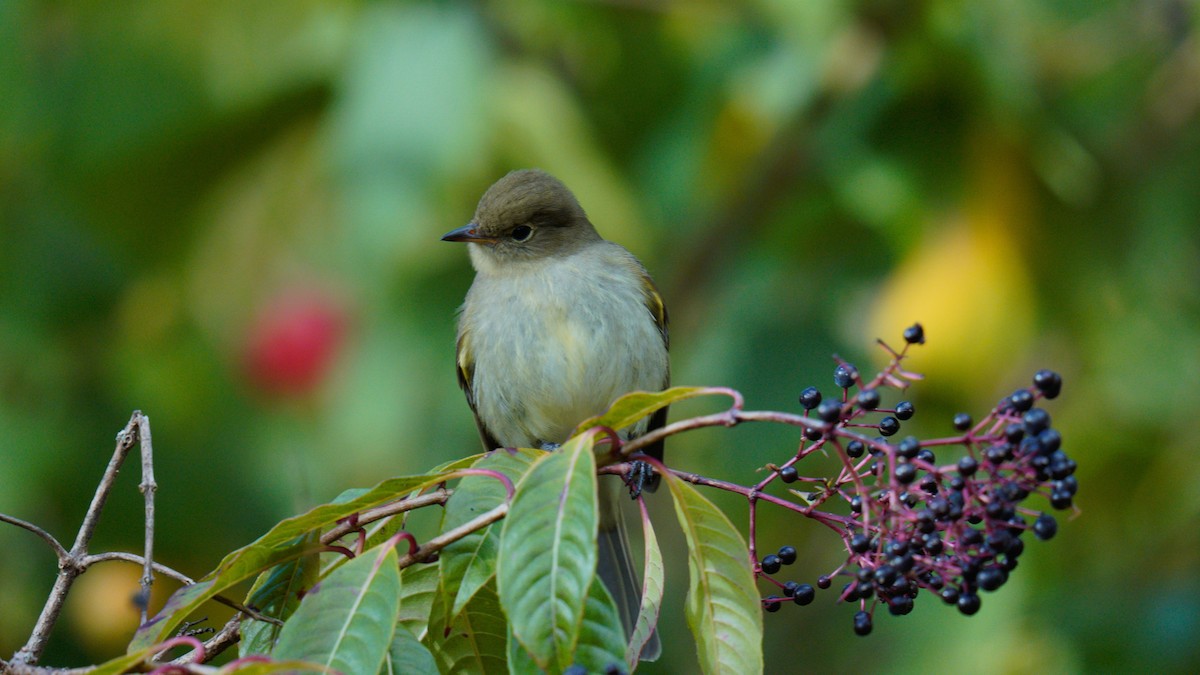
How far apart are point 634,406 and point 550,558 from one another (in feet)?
1.13

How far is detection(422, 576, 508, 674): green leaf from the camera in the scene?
231 cm

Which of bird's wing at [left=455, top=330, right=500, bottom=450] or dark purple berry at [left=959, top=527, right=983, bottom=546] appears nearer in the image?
dark purple berry at [left=959, top=527, right=983, bottom=546]

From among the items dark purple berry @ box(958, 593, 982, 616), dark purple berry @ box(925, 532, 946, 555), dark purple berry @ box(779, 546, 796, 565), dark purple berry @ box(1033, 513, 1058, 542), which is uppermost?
dark purple berry @ box(1033, 513, 1058, 542)

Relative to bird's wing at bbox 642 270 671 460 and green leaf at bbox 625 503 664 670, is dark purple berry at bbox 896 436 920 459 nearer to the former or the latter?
green leaf at bbox 625 503 664 670

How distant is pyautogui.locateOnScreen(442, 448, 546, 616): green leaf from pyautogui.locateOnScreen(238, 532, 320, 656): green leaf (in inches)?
10.1

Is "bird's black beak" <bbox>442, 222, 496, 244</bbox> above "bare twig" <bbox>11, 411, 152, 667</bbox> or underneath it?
above

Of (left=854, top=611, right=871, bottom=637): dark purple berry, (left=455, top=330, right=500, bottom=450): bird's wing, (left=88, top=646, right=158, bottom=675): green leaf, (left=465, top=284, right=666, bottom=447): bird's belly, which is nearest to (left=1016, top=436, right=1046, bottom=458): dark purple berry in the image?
(left=854, top=611, right=871, bottom=637): dark purple berry

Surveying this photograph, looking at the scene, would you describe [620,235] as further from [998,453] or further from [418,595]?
[998,453]

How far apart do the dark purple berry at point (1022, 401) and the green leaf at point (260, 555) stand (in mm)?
964

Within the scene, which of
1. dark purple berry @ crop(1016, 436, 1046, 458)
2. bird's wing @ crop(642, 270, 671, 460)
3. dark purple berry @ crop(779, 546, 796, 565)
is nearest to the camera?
dark purple berry @ crop(1016, 436, 1046, 458)

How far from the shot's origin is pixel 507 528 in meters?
1.97

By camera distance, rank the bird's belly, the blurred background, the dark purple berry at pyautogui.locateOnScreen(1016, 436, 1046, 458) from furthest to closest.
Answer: the blurred background
the bird's belly
the dark purple berry at pyautogui.locateOnScreen(1016, 436, 1046, 458)

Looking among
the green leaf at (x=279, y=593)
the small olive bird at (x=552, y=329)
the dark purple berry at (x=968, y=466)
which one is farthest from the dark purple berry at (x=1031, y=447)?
the small olive bird at (x=552, y=329)

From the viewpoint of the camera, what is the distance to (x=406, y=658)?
2.12 m
